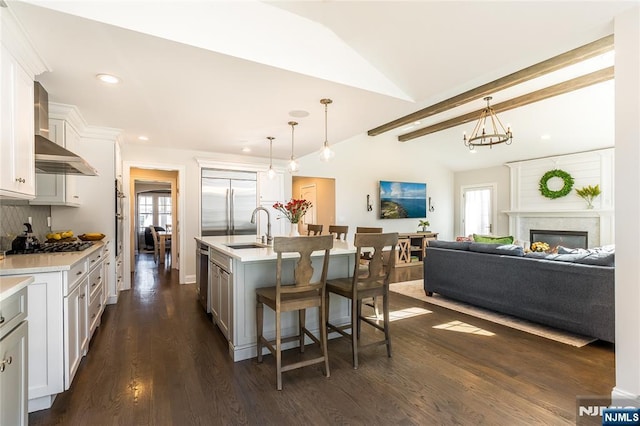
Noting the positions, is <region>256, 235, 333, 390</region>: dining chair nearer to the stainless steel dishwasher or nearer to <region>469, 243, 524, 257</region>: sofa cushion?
the stainless steel dishwasher

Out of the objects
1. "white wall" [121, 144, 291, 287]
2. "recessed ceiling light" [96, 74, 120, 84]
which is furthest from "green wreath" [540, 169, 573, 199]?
"recessed ceiling light" [96, 74, 120, 84]

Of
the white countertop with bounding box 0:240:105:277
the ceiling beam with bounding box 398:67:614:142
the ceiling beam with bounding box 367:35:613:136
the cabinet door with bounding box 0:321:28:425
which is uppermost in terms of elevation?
the ceiling beam with bounding box 398:67:614:142

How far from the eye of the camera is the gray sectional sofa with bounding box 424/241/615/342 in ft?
9.54

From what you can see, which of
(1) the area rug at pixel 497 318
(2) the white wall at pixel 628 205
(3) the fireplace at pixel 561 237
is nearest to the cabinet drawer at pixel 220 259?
(2) the white wall at pixel 628 205

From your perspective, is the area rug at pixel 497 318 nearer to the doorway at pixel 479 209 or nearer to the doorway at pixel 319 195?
the doorway at pixel 319 195

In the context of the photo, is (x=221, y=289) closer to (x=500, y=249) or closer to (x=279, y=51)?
(x=279, y=51)

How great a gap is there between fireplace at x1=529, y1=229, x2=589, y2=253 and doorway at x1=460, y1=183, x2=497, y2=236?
44.7 inches

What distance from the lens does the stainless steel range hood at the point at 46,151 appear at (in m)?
2.46

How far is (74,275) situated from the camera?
86.5 inches

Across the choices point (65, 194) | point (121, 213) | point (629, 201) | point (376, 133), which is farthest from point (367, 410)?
point (376, 133)

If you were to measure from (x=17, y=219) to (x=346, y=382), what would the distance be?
3.30m

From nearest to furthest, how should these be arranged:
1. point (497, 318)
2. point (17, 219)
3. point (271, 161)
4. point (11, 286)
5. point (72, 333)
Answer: point (11, 286) → point (72, 333) → point (17, 219) → point (497, 318) → point (271, 161)

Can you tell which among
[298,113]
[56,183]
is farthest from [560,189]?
[56,183]

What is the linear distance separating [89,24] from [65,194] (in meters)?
2.15
